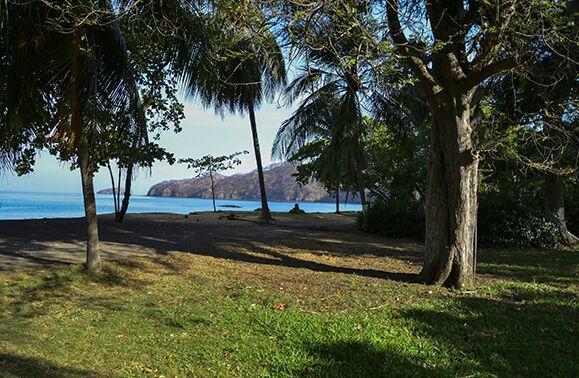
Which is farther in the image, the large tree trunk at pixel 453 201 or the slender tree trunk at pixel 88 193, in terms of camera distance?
the large tree trunk at pixel 453 201

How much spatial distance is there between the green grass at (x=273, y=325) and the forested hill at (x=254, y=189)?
139 feet

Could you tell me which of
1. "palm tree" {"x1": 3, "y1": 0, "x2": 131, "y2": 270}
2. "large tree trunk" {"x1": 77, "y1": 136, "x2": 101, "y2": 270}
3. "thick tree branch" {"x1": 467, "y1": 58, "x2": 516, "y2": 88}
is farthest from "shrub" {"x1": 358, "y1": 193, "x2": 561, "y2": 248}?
"palm tree" {"x1": 3, "y1": 0, "x2": 131, "y2": 270}

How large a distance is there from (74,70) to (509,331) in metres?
6.53

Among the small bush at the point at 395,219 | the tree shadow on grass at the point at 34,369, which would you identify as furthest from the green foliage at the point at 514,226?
the tree shadow on grass at the point at 34,369

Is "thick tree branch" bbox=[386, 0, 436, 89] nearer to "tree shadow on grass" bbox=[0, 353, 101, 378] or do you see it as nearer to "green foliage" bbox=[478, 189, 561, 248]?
"tree shadow on grass" bbox=[0, 353, 101, 378]

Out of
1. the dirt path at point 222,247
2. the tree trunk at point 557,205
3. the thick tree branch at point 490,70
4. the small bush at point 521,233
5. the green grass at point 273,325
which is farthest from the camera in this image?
the tree trunk at point 557,205

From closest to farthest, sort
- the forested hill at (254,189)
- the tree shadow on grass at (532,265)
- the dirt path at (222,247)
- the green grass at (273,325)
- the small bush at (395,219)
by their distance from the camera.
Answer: the green grass at (273,325) → the tree shadow on grass at (532,265) → the dirt path at (222,247) → the small bush at (395,219) → the forested hill at (254,189)

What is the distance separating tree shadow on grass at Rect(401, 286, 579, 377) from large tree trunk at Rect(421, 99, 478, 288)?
0.73 metres

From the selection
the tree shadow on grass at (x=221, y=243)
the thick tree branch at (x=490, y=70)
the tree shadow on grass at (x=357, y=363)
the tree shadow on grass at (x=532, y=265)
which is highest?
the thick tree branch at (x=490, y=70)

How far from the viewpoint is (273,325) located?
509 cm

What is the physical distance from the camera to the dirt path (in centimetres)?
848

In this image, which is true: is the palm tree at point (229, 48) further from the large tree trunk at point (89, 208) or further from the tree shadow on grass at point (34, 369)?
the tree shadow on grass at point (34, 369)

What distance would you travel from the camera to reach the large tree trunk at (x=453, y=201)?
22.9ft

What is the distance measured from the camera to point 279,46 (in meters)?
5.59
